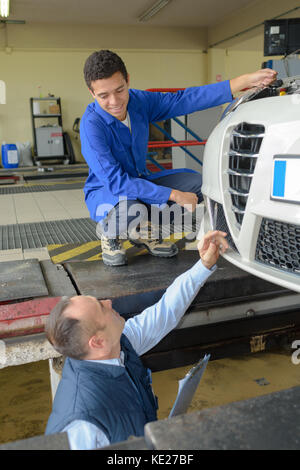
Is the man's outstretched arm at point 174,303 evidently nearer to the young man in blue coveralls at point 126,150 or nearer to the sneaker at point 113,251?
the young man in blue coveralls at point 126,150

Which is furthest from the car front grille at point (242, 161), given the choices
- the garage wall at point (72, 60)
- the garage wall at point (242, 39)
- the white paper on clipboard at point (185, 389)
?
the garage wall at point (72, 60)

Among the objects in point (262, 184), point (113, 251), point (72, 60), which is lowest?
point (113, 251)

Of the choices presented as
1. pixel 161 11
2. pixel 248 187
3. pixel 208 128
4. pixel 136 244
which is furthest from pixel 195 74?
pixel 248 187

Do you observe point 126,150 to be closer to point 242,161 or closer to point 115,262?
point 115,262

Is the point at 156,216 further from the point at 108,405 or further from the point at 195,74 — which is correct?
the point at 195,74

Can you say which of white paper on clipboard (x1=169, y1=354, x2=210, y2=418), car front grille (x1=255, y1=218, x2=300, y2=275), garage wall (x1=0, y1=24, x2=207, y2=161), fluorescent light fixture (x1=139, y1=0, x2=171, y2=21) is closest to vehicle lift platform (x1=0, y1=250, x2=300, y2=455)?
white paper on clipboard (x1=169, y1=354, x2=210, y2=418)

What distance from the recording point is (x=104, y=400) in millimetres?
1331

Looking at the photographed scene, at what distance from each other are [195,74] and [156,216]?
12291mm

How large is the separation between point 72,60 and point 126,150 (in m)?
11.2

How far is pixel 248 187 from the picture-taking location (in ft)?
5.68

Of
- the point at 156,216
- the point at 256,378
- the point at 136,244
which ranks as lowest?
the point at 256,378

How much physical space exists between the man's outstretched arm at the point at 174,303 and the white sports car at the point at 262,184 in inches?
2.9

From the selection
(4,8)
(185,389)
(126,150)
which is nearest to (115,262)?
(126,150)

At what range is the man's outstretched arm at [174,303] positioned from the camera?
1865mm
